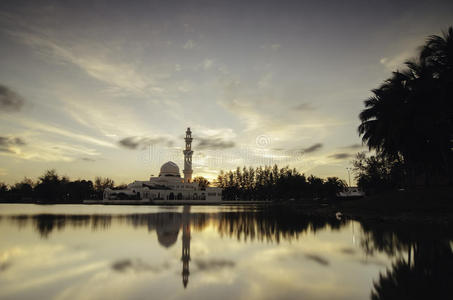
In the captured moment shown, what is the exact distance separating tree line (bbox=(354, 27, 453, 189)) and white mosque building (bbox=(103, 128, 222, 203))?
55.5m

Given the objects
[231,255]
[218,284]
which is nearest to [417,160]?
[231,255]

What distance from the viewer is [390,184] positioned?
5672 cm

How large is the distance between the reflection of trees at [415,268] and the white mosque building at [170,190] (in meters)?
69.5

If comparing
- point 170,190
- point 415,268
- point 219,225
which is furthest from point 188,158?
point 415,268

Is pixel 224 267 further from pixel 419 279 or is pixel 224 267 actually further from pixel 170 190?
pixel 170 190

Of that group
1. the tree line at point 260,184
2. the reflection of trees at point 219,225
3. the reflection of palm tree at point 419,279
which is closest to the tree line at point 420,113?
the reflection of trees at point 219,225

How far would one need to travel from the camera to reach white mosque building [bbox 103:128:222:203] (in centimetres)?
8150

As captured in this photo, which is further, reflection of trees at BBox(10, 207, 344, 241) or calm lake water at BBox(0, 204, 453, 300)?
reflection of trees at BBox(10, 207, 344, 241)

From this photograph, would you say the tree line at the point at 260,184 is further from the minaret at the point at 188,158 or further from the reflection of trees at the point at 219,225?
the reflection of trees at the point at 219,225

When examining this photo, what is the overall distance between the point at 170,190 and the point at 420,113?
6911 centimetres

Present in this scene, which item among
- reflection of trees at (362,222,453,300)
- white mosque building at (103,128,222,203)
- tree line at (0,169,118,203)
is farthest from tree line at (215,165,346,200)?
reflection of trees at (362,222,453,300)

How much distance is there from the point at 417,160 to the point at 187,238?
30.4 m

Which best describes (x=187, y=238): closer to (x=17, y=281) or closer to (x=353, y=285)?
(x=17, y=281)

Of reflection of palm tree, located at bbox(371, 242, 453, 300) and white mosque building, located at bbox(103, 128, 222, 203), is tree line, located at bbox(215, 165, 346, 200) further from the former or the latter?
reflection of palm tree, located at bbox(371, 242, 453, 300)
